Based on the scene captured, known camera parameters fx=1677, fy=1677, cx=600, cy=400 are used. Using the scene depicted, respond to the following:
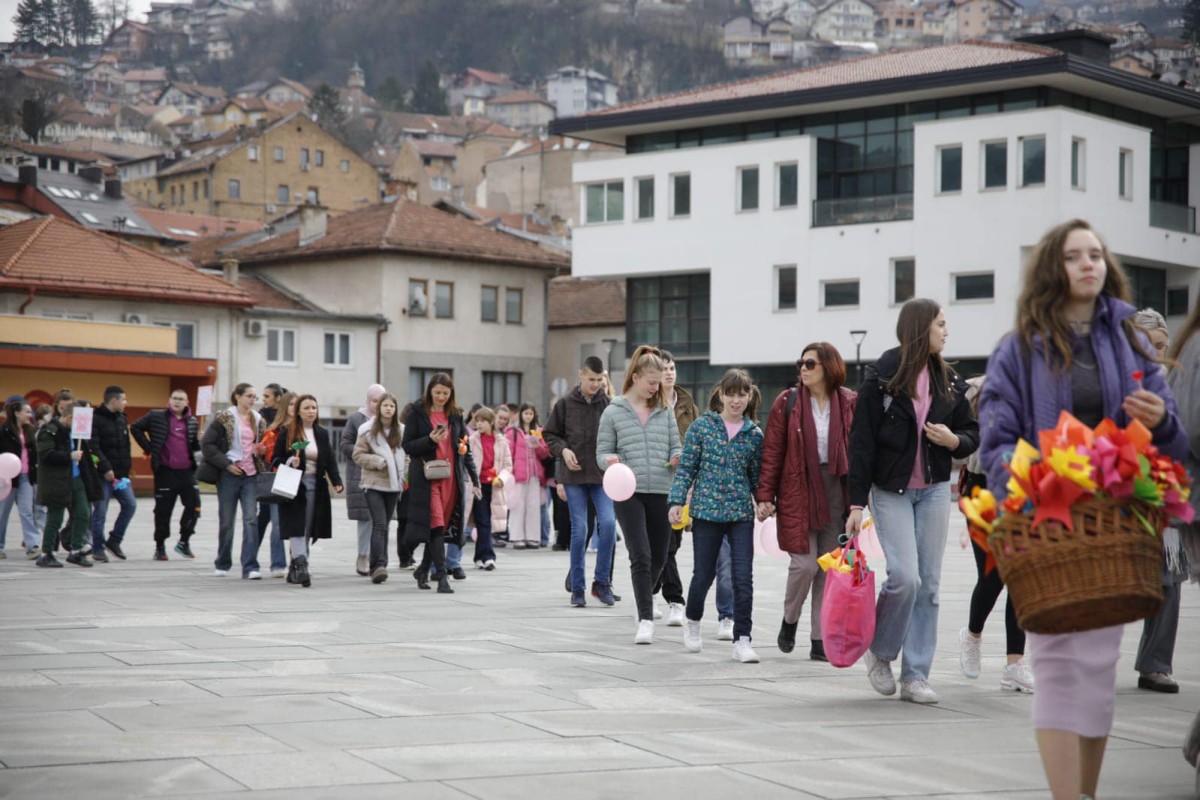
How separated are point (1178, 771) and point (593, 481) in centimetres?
777

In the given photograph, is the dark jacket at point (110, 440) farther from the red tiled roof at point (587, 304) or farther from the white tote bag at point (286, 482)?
the red tiled roof at point (587, 304)

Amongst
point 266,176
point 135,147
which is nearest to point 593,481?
point 266,176

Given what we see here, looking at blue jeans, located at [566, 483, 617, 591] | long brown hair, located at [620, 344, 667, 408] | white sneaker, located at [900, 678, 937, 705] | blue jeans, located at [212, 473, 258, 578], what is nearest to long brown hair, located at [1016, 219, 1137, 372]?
white sneaker, located at [900, 678, 937, 705]

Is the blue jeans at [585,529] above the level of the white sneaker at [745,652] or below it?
above

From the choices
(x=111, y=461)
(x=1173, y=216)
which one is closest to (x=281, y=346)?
(x=1173, y=216)

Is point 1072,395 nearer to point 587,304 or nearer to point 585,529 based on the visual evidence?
point 585,529

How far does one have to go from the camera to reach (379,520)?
16.4 meters

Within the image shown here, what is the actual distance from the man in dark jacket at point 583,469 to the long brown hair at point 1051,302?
824 centimetres

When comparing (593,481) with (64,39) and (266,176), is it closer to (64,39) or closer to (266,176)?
(266,176)

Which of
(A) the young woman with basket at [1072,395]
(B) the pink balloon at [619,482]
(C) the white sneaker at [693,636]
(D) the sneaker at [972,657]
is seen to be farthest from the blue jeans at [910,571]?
(B) the pink balloon at [619,482]

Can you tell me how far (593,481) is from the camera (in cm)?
1402

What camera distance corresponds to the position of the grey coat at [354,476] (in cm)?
1716

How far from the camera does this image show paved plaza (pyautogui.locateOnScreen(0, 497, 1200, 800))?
6.35 meters

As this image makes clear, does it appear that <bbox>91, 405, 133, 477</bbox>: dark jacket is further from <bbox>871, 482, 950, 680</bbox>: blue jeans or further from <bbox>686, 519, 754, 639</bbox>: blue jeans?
<bbox>871, 482, 950, 680</bbox>: blue jeans
